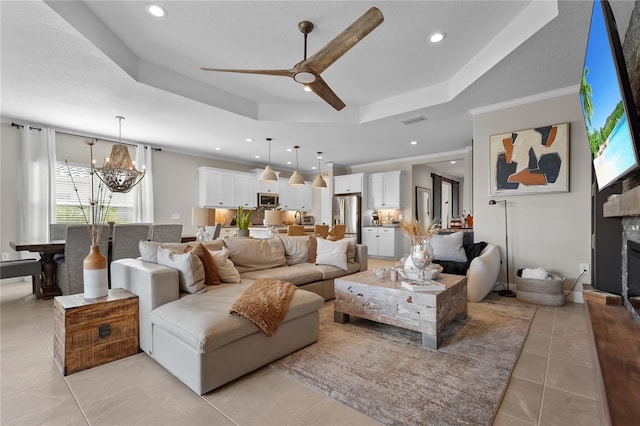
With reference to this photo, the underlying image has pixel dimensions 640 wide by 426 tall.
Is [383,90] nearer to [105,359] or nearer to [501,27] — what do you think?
[501,27]

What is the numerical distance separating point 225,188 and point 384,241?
4168mm

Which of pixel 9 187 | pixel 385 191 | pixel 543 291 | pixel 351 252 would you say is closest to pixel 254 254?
pixel 351 252

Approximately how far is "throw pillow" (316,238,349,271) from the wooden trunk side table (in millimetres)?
2239

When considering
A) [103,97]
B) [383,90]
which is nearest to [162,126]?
[103,97]

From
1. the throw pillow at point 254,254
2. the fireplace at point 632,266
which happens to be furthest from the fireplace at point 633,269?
the throw pillow at point 254,254

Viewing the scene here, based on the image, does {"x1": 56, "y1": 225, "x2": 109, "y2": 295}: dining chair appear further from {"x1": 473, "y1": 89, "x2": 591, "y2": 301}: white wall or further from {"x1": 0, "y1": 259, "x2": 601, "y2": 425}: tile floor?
{"x1": 473, "y1": 89, "x2": 591, "y2": 301}: white wall

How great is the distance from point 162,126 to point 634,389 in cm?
576

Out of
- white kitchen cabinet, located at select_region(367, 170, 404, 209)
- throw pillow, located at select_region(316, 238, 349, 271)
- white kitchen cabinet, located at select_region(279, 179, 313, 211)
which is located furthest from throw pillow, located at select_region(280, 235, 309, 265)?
white kitchen cabinet, located at select_region(279, 179, 313, 211)

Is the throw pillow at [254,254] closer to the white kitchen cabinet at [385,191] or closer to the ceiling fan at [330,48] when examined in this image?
the ceiling fan at [330,48]

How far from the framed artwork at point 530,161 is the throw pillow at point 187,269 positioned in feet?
12.7

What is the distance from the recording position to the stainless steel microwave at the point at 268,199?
8.05 meters

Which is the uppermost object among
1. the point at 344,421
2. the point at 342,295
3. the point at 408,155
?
the point at 408,155

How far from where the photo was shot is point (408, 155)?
7.21m

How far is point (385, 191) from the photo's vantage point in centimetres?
768
